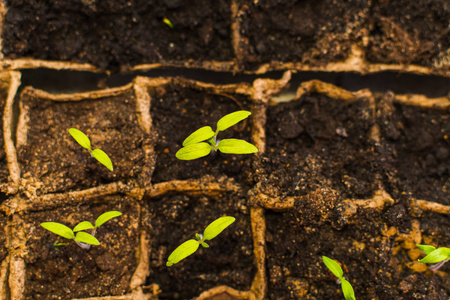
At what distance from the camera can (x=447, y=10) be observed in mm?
2379

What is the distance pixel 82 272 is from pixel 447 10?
2.64 metres

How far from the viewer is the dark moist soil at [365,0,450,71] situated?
239 cm

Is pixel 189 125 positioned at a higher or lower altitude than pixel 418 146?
higher

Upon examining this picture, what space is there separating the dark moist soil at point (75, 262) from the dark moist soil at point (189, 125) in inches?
16.0

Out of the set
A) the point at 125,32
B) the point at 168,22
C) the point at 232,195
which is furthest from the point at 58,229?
the point at 168,22

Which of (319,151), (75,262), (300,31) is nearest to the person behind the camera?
(75,262)

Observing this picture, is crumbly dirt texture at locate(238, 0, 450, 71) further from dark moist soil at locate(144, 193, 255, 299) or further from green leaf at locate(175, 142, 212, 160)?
dark moist soil at locate(144, 193, 255, 299)

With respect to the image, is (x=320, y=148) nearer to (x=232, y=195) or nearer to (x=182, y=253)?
(x=232, y=195)

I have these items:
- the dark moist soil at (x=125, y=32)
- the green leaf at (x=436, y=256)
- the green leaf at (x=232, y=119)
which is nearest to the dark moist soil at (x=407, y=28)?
the dark moist soil at (x=125, y=32)

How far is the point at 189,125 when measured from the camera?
2338 millimetres

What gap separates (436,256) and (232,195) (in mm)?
1043

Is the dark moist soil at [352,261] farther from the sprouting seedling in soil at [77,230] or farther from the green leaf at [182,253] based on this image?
the sprouting seedling in soil at [77,230]

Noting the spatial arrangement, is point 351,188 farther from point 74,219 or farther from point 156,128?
point 74,219

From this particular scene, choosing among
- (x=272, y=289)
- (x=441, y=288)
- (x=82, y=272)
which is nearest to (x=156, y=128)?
(x=82, y=272)
